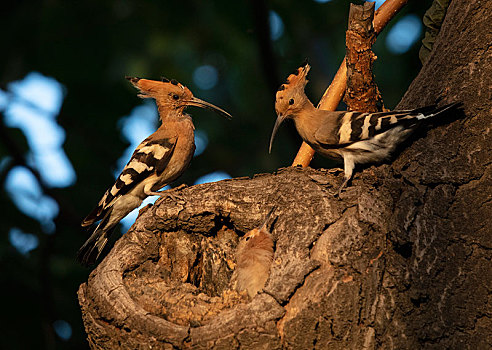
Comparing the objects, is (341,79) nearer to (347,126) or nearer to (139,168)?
(347,126)

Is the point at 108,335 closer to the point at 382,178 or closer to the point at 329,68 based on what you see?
the point at 382,178

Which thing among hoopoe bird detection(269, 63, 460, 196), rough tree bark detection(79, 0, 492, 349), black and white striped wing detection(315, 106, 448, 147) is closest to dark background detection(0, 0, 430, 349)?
hoopoe bird detection(269, 63, 460, 196)

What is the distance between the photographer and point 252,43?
19.2ft

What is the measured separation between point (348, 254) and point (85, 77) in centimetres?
401

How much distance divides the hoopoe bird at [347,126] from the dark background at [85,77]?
2.42ft

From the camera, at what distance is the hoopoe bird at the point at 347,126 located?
2.96 metres

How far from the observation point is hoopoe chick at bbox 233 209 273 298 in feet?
9.02

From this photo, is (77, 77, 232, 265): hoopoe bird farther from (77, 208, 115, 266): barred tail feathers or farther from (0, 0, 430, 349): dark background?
(0, 0, 430, 349): dark background

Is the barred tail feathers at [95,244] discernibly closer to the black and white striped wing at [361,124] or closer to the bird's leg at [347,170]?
the black and white striped wing at [361,124]

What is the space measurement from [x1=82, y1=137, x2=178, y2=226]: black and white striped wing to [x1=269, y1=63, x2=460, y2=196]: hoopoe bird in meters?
0.87

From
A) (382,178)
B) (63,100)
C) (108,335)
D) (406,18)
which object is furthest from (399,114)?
(63,100)

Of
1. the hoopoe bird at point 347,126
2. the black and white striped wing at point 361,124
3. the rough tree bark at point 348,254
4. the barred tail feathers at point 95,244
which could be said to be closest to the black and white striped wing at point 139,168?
the barred tail feathers at point 95,244

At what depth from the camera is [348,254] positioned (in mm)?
2459

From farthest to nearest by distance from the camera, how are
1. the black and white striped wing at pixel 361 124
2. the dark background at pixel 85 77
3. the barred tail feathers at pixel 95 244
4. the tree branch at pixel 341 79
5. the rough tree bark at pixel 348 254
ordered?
the dark background at pixel 85 77
the barred tail feathers at pixel 95 244
the tree branch at pixel 341 79
the black and white striped wing at pixel 361 124
the rough tree bark at pixel 348 254
